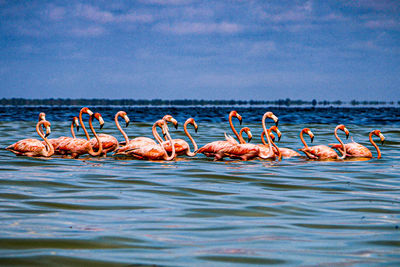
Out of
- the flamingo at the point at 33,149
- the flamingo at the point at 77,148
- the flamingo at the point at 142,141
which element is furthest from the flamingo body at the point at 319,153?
the flamingo at the point at 33,149

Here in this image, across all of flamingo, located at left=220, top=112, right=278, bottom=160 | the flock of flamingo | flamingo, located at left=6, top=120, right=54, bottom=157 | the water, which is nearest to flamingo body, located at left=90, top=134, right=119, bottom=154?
the flock of flamingo

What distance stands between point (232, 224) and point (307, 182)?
4233 millimetres

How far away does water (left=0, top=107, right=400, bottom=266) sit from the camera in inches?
205

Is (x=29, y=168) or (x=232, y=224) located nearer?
(x=232, y=224)

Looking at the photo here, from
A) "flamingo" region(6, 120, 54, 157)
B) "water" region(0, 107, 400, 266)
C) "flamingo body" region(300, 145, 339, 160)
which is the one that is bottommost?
"water" region(0, 107, 400, 266)

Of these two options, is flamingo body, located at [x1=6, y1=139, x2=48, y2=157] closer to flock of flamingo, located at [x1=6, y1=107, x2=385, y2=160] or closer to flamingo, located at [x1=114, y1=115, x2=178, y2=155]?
flock of flamingo, located at [x1=6, y1=107, x2=385, y2=160]

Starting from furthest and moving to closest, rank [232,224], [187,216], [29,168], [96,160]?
[96,160] → [29,168] → [187,216] → [232,224]

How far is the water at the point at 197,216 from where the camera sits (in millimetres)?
5219

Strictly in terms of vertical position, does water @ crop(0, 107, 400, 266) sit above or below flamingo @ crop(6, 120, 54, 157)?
below

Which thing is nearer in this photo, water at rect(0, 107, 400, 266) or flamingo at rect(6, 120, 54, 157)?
water at rect(0, 107, 400, 266)

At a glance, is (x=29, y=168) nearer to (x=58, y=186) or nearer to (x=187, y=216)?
(x=58, y=186)

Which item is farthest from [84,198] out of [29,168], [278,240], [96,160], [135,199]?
[96,160]

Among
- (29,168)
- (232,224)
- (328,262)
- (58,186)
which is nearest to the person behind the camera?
(328,262)

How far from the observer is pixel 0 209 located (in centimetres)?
719
